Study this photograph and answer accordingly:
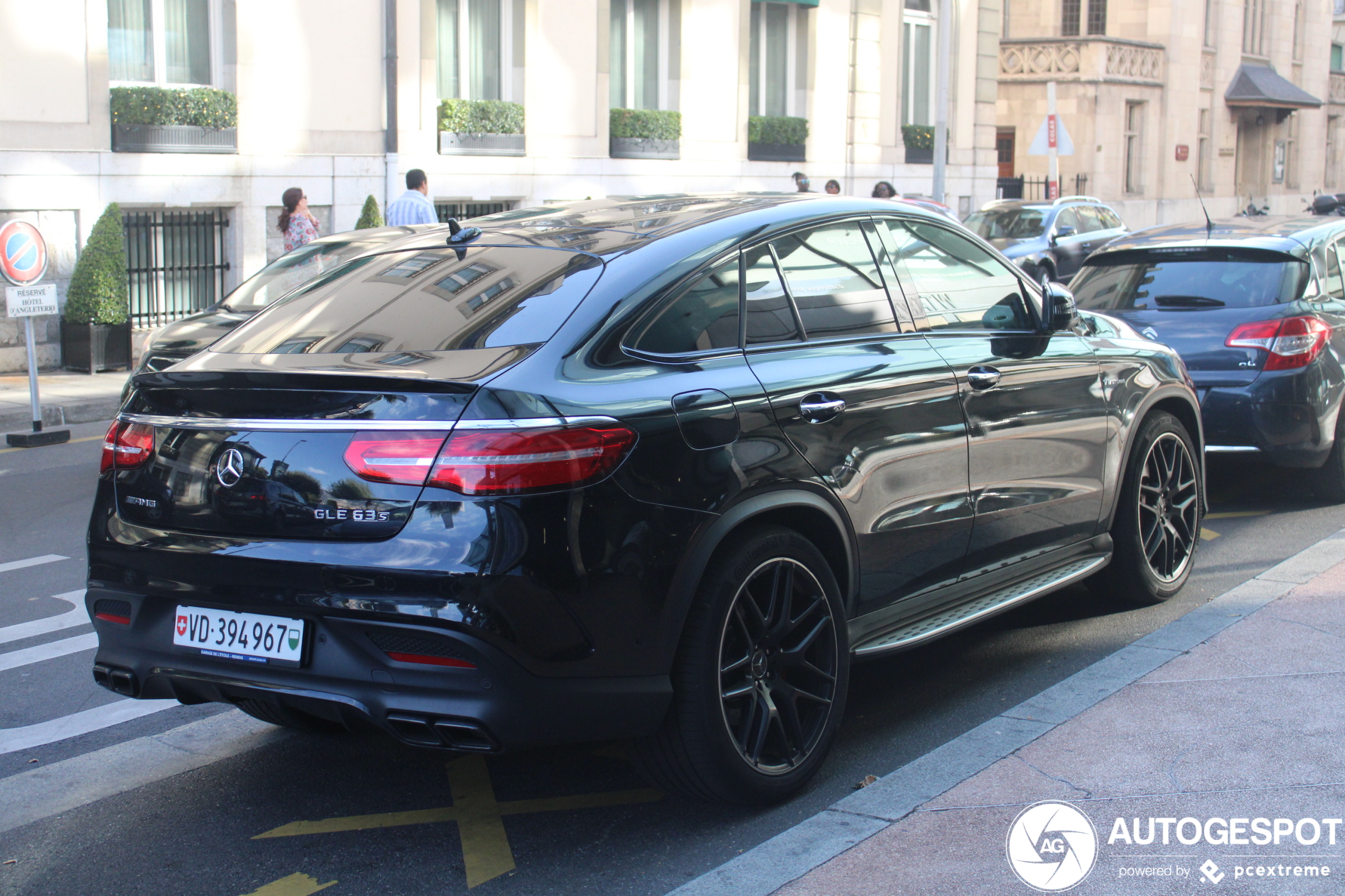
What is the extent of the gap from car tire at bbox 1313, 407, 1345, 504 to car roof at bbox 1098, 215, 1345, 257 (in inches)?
40.9

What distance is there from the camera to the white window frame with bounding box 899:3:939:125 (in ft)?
101

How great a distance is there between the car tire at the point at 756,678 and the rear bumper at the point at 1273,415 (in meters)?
4.53

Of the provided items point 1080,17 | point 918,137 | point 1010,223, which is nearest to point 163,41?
point 1010,223

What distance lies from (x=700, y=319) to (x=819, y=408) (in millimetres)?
445

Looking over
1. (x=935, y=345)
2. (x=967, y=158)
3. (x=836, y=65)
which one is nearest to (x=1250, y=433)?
(x=935, y=345)

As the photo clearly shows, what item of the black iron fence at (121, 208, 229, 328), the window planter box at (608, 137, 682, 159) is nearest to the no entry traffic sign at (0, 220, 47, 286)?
the black iron fence at (121, 208, 229, 328)

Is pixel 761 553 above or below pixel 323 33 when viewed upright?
below

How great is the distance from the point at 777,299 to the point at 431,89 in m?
17.0

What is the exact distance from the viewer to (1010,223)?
2425 centimetres

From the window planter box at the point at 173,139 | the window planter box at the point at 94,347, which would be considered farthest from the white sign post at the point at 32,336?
the window planter box at the point at 173,139

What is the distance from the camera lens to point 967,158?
110ft

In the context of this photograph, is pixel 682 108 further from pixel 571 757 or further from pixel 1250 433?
pixel 571 757

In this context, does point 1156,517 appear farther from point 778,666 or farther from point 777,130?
point 777,130

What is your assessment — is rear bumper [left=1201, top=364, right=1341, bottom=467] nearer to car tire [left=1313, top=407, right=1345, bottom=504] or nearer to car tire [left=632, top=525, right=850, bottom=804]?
→ car tire [left=1313, top=407, right=1345, bottom=504]
